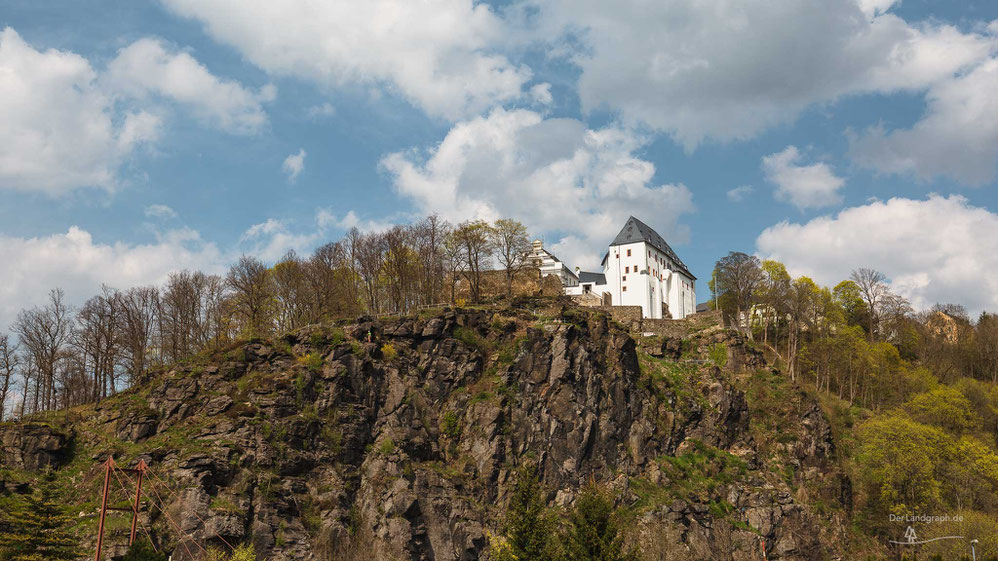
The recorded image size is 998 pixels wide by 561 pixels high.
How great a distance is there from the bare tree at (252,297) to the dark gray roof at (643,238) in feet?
164

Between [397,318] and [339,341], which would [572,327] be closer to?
[397,318]

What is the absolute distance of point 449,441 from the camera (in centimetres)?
5747

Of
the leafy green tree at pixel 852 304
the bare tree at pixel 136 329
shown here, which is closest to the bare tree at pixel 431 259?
the bare tree at pixel 136 329

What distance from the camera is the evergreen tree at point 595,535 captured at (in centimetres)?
3431

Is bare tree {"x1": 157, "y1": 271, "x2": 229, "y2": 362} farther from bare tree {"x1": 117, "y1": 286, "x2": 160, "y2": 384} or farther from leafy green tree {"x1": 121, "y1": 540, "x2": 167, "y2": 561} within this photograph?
leafy green tree {"x1": 121, "y1": 540, "x2": 167, "y2": 561}

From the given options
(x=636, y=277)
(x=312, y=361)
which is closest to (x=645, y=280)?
(x=636, y=277)

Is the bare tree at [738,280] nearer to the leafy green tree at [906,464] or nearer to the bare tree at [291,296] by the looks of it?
the leafy green tree at [906,464]

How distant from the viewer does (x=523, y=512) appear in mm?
38281

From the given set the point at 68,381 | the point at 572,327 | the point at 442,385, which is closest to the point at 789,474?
the point at 572,327

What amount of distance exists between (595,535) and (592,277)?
76170 millimetres

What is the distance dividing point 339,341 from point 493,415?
14.1 metres

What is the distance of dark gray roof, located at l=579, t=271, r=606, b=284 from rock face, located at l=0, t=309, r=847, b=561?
3154 centimetres

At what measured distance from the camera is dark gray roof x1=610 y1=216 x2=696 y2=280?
10112cm

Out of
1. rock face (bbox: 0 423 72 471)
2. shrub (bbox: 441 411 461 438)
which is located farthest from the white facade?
rock face (bbox: 0 423 72 471)
